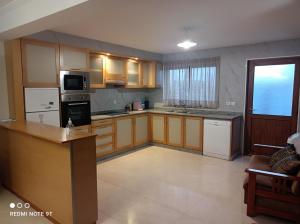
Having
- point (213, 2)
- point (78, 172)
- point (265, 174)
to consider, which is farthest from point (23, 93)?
point (265, 174)

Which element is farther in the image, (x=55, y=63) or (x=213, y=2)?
(x=55, y=63)

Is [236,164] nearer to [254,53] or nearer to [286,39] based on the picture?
[254,53]

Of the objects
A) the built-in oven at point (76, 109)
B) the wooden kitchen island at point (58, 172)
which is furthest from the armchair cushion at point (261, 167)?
the built-in oven at point (76, 109)

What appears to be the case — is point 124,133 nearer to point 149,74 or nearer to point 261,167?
point 149,74

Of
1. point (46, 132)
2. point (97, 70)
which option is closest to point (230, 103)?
point (97, 70)

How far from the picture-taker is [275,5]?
8.14 ft

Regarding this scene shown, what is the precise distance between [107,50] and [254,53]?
313 centimetres

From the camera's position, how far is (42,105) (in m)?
3.37

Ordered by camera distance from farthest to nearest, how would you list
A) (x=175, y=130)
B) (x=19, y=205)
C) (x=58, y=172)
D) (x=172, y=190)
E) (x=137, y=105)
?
1. (x=137, y=105)
2. (x=175, y=130)
3. (x=172, y=190)
4. (x=19, y=205)
5. (x=58, y=172)

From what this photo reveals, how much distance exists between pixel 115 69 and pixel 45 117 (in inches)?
79.6

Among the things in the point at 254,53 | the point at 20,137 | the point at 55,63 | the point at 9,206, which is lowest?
the point at 9,206

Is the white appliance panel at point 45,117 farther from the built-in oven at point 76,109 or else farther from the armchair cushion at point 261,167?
the armchair cushion at point 261,167

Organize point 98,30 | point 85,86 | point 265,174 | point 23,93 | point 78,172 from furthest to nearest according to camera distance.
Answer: point 85,86
point 98,30
point 23,93
point 265,174
point 78,172

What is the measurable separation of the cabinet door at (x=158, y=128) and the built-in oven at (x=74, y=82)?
6.67 feet
